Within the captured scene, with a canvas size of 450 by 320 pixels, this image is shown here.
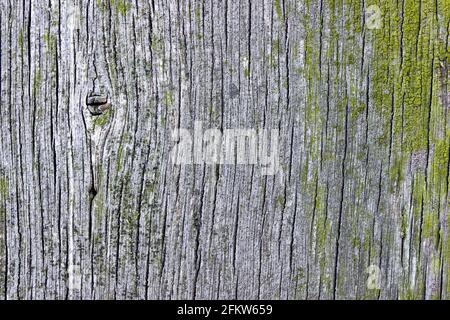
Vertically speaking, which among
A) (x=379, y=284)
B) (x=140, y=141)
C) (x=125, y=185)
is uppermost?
(x=140, y=141)

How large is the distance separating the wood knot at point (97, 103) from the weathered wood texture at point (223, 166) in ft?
0.07

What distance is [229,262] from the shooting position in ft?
6.44

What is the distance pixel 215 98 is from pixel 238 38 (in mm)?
229

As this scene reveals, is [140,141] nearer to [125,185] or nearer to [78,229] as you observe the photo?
[125,185]

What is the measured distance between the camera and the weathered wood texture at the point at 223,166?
73.8 inches

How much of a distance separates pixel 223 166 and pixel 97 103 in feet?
1.67

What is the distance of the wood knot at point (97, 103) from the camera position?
6.18 ft

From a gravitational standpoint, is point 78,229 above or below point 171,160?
below

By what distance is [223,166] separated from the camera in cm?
192

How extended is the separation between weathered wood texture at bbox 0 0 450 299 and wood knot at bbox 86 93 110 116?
22 mm

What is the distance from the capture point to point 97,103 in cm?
189

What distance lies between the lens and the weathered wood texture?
187 centimetres

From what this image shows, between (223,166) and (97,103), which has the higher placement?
(97,103)

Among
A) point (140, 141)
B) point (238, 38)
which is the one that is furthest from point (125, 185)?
point (238, 38)
